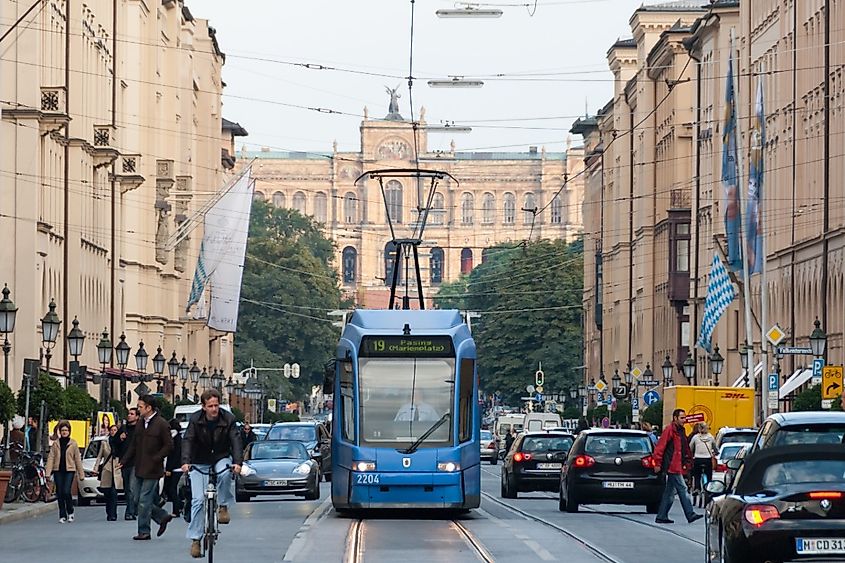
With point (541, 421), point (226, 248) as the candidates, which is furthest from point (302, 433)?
point (226, 248)

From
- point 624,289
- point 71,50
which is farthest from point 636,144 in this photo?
point 71,50

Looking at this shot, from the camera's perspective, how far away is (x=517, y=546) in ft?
83.9

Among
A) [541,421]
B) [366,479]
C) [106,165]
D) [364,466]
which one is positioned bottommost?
[541,421]

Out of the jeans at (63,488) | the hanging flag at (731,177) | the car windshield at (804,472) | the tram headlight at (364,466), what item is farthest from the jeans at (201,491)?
the hanging flag at (731,177)

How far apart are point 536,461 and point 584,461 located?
913 cm

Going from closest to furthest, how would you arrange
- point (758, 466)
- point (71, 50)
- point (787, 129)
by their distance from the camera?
1. point (758, 466)
2. point (71, 50)
3. point (787, 129)

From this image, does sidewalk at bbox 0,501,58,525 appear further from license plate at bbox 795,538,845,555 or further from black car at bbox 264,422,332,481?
license plate at bbox 795,538,845,555

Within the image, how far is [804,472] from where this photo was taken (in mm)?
17219

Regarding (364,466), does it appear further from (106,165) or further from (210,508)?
(106,165)

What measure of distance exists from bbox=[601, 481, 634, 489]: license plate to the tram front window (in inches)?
195

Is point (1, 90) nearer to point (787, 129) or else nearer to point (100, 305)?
point (100, 305)

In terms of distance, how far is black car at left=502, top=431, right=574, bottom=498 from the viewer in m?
45.2

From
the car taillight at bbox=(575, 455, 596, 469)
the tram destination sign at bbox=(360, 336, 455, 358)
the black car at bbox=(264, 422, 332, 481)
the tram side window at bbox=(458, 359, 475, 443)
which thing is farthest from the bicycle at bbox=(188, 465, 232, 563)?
the black car at bbox=(264, 422, 332, 481)

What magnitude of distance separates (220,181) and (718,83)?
41766 millimetres
